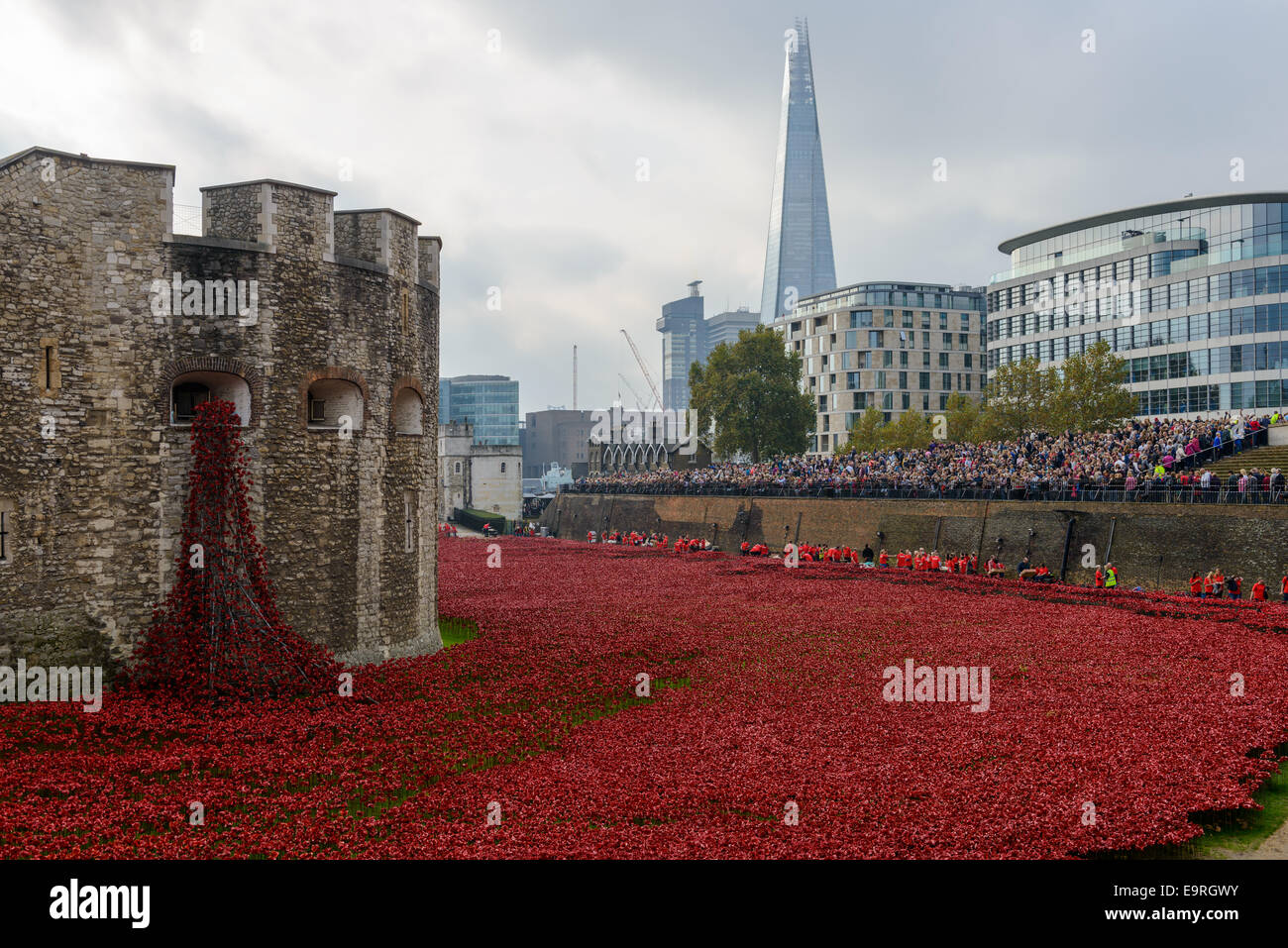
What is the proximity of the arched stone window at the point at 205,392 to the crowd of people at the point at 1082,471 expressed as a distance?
32.2 meters

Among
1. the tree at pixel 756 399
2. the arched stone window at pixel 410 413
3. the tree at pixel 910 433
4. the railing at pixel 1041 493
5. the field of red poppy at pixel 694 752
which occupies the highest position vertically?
the tree at pixel 756 399

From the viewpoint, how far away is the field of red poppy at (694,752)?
467 inches

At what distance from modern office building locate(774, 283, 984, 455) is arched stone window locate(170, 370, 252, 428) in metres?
93.6

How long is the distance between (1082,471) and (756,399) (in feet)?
159

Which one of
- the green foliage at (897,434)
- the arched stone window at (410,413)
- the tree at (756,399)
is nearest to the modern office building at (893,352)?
the green foliage at (897,434)

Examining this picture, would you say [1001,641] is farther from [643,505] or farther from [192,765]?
[643,505]

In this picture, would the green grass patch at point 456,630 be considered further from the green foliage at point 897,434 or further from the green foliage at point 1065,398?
the green foliage at point 897,434

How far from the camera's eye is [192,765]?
583 inches

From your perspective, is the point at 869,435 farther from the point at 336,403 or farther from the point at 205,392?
the point at 205,392

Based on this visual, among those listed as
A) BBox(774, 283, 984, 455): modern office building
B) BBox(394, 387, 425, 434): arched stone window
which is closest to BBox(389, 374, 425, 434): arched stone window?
BBox(394, 387, 425, 434): arched stone window

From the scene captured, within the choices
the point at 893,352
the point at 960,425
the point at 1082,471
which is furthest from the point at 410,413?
the point at 893,352

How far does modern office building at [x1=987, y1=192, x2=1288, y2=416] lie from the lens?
64.9 meters
